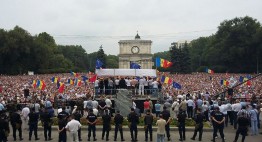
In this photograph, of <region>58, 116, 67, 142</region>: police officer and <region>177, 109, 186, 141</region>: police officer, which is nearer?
<region>58, 116, 67, 142</region>: police officer

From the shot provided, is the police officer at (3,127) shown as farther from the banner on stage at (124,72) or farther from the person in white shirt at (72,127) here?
the banner on stage at (124,72)

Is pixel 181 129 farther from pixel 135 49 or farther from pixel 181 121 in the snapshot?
pixel 135 49

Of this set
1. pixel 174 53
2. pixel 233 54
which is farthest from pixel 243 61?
pixel 174 53

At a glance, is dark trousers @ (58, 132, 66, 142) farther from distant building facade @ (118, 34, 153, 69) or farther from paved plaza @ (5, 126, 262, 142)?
distant building facade @ (118, 34, 153, 69)

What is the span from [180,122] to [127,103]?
22.3ft

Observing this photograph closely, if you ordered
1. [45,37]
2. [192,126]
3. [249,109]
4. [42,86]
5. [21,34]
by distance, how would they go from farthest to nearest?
[45,37] → [21,34] → [42,86] → [192,126] → [249,109]

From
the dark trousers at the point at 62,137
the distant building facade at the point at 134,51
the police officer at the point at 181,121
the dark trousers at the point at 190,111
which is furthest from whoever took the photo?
the distant building facade at the point at 134,51

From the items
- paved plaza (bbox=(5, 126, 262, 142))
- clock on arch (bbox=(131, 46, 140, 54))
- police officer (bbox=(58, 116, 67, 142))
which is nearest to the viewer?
police officer (bbox=(58, 116, 67, 142))

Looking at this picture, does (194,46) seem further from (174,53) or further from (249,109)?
(249,109)

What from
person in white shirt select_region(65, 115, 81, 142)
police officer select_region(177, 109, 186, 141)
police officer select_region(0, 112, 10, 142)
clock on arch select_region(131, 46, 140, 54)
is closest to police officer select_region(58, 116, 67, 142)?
person in white shirt select_region(65, 115, 81, 142)

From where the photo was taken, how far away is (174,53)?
322 ft

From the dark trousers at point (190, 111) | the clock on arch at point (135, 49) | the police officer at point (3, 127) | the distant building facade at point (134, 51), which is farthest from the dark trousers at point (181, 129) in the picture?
the clock on arch at point (135, 49)

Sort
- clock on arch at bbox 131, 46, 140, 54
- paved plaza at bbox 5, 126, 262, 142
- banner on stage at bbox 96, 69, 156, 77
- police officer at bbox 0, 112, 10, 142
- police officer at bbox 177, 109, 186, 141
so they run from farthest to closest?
clock on arch at bbox 131, 46, 140, 54
banner on stage at bbox 96, 69, 156, 77
paved plaza at bbox 5, 126, 262, 142
police officer at bbox 177, 109, 186, 141
police officer at bbox 0, 112, 10, 142

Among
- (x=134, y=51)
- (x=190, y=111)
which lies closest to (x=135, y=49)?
(x=134, y=51)
